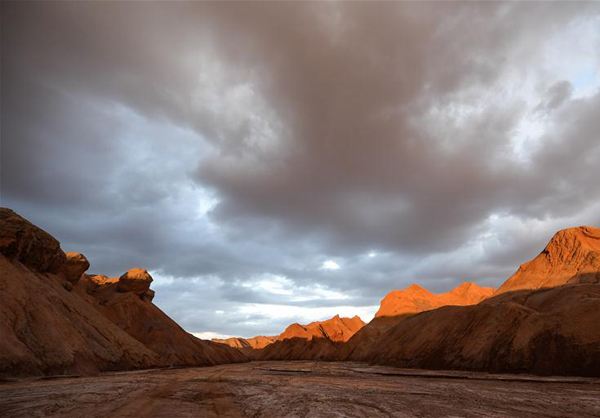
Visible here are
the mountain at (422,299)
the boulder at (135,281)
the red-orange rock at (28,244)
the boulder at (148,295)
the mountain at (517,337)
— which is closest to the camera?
the mountain at (517,337)

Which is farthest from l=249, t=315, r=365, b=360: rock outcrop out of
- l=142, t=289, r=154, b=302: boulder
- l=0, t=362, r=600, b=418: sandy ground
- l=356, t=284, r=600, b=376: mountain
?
l=0, t=362, r=600, b=418: sandy ground

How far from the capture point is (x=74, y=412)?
440 inches

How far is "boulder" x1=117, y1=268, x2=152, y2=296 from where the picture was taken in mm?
73562

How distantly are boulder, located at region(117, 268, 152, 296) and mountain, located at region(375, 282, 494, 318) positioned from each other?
7356cm

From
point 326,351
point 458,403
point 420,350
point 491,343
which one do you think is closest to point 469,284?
point 326,351

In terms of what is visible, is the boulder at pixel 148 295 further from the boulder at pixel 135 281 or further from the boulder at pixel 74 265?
the boulder at pixel 74 265

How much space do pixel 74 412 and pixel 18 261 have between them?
34.7 metres

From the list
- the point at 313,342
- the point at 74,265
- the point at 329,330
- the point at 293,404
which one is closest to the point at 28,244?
the point at 74,265

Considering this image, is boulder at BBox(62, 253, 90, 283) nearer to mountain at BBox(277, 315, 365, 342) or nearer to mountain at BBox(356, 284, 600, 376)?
mountain at BBox(356, 284, 600, 376)

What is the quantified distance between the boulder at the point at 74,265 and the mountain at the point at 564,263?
80.0 meters

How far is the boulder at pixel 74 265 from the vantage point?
57.2 m

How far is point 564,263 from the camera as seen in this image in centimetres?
7638

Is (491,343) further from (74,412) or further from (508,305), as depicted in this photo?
(74,412)

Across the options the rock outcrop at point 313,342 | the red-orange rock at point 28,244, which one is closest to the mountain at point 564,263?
the rock outcrop at point 313,342
